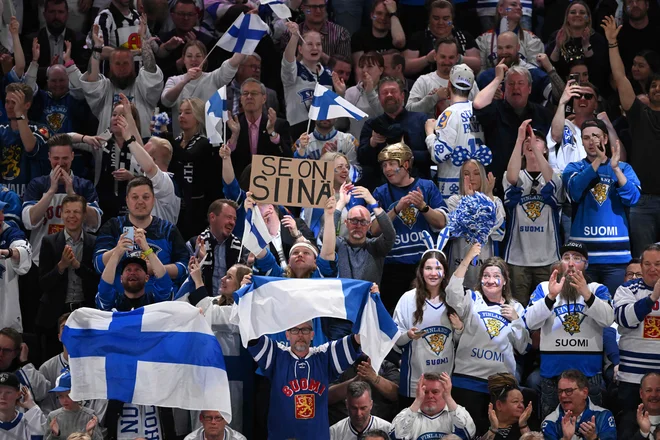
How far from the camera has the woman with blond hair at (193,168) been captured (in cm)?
1491

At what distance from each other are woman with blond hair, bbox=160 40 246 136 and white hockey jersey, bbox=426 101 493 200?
253 cm

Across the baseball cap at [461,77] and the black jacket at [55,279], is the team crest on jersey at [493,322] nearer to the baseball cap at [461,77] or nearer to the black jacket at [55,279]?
the baseball cap at [461,77]

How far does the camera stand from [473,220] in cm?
1323

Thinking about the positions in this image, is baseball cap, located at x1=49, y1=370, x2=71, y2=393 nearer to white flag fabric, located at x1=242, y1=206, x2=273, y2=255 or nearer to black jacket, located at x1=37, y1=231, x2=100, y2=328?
black jacket, located at x1=37, y1=231, x2=100, y2=328

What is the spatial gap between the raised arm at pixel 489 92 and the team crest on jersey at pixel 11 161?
4.76m

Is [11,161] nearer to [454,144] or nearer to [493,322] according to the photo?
[454,144]

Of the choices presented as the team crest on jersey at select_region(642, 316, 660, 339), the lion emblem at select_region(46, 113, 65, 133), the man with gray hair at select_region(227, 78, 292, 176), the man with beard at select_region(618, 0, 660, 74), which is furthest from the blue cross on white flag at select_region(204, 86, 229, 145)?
the man with beard at select_region(618, 0, 660, 74)

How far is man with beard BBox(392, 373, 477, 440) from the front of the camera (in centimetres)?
1216

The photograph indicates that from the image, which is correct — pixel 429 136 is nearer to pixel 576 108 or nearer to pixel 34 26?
pixel 576 108

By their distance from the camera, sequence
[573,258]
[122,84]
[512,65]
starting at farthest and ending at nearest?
[122,84], [512,65], [573,258]

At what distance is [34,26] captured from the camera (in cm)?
1755

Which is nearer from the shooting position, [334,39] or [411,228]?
[411,228]

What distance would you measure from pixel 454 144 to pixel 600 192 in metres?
1.52

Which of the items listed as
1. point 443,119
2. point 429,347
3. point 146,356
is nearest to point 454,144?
point 443,119
